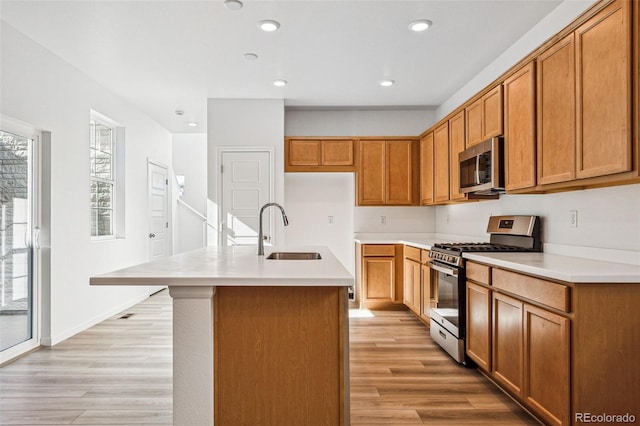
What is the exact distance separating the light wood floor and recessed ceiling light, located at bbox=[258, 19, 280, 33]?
2706 mm

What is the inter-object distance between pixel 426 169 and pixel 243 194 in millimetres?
2330

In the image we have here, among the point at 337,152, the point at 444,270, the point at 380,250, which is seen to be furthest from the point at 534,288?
the point at 337,152

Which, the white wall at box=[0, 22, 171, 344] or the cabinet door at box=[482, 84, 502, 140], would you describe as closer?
the cabinet door at box=[482, 84, 502, 140]

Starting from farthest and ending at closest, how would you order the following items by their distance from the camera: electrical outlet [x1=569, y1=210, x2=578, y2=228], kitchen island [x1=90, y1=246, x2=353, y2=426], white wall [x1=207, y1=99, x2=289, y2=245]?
white wall [x1=207, y1=99, x2=289, y2=245] → electrical outlet [x1=569, y1=210, x2=578, y2=228] → kitchen island [x1=90, y1=246, x2=353, y2=426]

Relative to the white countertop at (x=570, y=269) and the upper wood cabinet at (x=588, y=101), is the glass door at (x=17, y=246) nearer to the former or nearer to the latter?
the white countertop at (x=570, y=269)

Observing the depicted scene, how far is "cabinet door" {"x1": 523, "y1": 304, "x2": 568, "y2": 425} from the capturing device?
2027mm

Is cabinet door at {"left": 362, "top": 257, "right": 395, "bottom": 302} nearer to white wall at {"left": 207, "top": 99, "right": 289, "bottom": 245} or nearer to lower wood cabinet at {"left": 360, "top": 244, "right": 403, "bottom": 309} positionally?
lower wood cabinet at {"left": 360, "top": 244, "right": 403, "bottom": 309}

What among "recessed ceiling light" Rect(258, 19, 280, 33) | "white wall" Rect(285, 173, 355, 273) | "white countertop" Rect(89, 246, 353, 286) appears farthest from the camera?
"white wall" Rect(285, 173, 355, 273)

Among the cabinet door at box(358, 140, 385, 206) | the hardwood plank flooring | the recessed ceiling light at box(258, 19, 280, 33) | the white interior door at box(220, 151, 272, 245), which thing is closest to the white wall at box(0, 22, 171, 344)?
the white interior door at box(220, 151, 272, 245)

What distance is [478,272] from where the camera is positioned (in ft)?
9.87

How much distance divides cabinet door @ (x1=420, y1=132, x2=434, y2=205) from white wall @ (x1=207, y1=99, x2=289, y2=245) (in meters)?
1.81

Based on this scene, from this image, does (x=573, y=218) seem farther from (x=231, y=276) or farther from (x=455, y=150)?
(x=231, y=276)

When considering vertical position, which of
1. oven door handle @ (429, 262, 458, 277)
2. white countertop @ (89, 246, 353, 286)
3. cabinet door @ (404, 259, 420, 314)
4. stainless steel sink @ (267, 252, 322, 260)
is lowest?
cabinet door @ (404, 259, 420, 314)

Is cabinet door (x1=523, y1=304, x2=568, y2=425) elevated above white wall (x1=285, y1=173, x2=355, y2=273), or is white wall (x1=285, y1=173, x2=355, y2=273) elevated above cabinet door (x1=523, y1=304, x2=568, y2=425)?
white wall (x1=285, y1=173, x2=355, y2=273)
